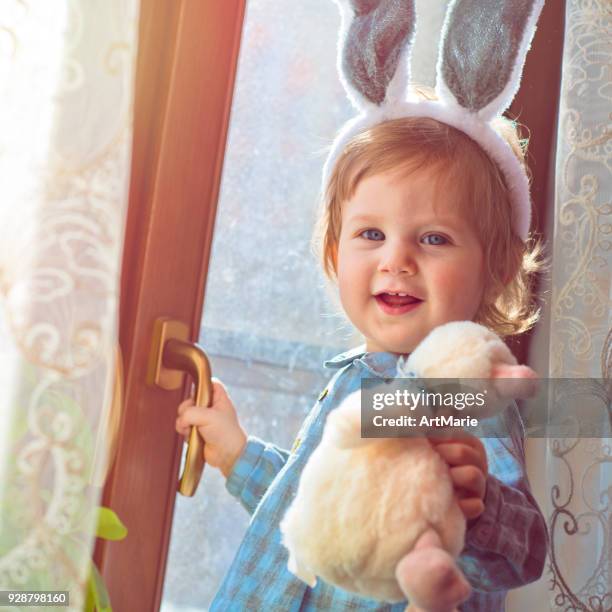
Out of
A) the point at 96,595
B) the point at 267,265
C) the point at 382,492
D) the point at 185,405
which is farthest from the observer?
the point at 267,265

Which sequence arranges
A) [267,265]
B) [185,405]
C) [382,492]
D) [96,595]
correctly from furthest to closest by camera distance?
[267,265] → [185,405] → [96,595] → [382,492]

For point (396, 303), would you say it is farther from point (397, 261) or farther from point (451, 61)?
point (451, 61)

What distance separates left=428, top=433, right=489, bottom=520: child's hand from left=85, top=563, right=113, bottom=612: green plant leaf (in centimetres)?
29

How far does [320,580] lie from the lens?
684 mm

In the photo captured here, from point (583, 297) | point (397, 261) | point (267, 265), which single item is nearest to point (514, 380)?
point (397, 261)

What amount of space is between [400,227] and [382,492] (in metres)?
0.29

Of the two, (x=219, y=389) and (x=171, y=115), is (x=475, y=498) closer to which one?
(x=219, y=389)

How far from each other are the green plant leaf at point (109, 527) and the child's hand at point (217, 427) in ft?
0.34

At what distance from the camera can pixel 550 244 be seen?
104 centimetres

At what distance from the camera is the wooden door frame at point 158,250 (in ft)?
2.30

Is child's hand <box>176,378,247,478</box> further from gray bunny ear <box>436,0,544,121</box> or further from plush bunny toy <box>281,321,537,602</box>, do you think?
gray bunny ear <box>436,0,544,121</box>

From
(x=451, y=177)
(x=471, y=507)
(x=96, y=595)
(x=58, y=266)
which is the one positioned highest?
(x=451, y=177)

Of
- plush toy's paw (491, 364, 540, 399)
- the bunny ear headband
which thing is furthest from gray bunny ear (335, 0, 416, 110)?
plush toy's paw (491, 364, 540, 399)

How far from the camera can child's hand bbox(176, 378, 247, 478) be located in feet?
2.38
